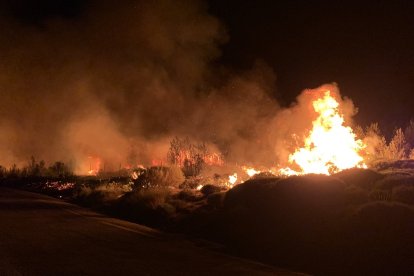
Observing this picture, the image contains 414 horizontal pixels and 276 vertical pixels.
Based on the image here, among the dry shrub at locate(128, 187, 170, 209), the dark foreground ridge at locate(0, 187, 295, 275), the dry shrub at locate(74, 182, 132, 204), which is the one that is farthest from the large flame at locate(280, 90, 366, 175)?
the dark foreground ridge at locate(0, 187, 295, 275)

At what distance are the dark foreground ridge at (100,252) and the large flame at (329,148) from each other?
841cm

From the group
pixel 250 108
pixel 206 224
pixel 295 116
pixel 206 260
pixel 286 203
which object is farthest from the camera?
pixel 250 108

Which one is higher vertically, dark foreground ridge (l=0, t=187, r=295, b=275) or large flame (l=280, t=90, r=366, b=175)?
large flame (l=280, t=90, r=366, b=175)

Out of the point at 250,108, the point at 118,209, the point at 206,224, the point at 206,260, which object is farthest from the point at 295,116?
the point at 206,260

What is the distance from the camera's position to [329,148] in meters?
19.5

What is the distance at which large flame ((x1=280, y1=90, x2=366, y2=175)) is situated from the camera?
19094mm

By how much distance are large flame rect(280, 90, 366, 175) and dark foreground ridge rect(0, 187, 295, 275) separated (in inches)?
331

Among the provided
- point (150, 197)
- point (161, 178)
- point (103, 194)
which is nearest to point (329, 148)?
point (150, 197)

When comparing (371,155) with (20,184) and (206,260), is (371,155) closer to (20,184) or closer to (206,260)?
(206,260)

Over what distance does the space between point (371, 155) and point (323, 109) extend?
284 centimetres

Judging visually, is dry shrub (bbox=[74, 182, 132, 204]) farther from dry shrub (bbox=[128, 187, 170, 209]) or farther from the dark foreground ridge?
the dark foreground ridge

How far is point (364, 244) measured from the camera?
957 centimetres

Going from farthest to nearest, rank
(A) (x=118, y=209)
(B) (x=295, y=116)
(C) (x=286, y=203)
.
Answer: (B) (x=295, y=116)
(A) (x=118, y=209)
(C) (x=286, y=203)

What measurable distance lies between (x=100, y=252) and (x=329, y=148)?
12.3 meters
